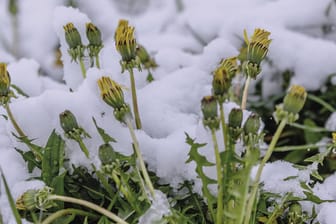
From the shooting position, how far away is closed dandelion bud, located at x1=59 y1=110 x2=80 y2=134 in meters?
Result: 0.68

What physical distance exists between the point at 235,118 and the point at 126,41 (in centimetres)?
17

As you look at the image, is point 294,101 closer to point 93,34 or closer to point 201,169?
point 201,169

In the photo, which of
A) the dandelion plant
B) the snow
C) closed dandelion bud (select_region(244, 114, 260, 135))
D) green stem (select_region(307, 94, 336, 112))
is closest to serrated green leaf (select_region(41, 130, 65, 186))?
the snow

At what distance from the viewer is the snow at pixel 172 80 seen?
751 mm

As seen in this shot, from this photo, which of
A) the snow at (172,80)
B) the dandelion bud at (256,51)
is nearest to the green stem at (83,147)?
the snow at (172,80)

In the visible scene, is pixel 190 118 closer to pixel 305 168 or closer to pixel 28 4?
pixel 305 168

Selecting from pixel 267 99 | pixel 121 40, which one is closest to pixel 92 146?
pixel 121 40

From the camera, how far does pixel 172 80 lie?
38.0 inches

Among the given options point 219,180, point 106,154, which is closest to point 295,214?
point 219,180

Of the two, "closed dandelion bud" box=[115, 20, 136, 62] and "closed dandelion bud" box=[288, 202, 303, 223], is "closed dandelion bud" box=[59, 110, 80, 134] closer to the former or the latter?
"closed dandelion bud" box=[115, 20, 136, 62]

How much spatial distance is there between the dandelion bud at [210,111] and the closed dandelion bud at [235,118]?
4cm

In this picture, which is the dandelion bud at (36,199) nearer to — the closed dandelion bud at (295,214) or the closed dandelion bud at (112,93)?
the closed dandelion bud at (112,93)

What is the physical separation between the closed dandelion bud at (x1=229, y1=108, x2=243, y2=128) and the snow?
2.2 inches

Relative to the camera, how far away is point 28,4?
2.10 meters
